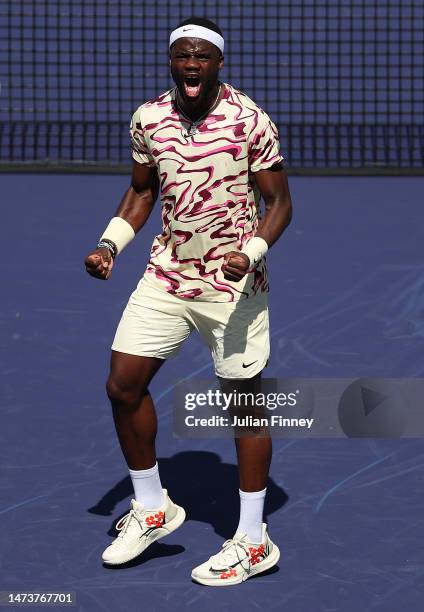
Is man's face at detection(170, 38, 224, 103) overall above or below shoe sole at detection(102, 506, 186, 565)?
→ above

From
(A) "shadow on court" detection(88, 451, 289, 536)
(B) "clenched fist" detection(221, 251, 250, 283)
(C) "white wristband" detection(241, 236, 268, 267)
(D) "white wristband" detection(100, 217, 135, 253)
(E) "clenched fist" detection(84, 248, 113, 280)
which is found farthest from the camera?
(A) "shadow on court" detection(88, 451, 289, 536)

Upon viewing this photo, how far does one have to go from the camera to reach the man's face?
196 inches

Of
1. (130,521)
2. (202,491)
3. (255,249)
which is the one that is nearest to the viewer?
(255,249)

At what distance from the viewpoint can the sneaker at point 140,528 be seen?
17.2 ft

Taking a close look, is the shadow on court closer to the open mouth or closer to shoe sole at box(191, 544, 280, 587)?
shoe sole at box(191, 544, 280, 587)

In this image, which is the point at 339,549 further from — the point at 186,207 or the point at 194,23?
the point at 194,23

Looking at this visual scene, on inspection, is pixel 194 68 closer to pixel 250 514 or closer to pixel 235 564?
pixel 250 514

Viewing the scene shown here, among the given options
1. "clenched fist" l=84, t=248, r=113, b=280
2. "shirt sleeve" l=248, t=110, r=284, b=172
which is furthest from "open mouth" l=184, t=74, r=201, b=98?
"clenched fist" l=84, t=248, r=113, b=280

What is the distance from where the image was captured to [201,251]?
5.16 metres

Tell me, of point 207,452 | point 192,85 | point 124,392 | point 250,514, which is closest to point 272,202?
point 192,85

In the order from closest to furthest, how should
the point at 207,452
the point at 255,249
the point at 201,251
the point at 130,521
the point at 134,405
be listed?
the point at 255,249
the point at 201,251
the point at 134,405
the point at 130,521
the point at 207,452

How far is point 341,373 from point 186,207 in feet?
8.76

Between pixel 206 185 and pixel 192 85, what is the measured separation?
0.36 meters

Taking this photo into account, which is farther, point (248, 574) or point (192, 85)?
point (248, 574)
